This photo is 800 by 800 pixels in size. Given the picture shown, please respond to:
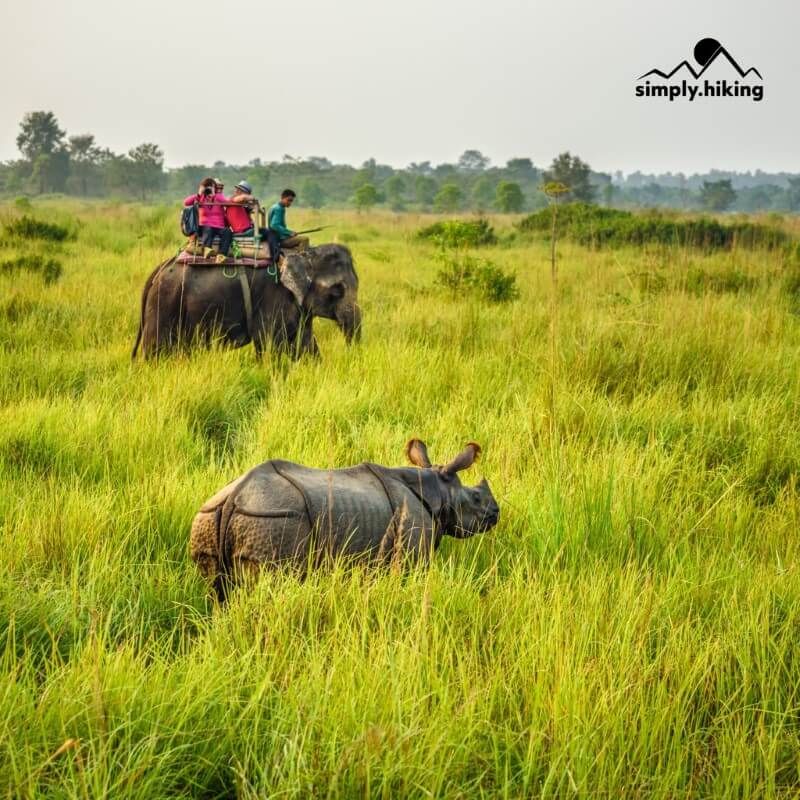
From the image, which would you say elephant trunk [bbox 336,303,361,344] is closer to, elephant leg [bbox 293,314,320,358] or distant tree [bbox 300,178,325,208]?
elephant leg [bbox 293,314,320,358]

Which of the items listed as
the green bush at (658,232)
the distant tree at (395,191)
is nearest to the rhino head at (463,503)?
the green bush at (658,232)

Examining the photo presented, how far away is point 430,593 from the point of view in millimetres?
2117

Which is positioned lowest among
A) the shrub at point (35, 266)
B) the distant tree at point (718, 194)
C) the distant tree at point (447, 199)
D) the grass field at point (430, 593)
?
the grass field at point (430, 593)

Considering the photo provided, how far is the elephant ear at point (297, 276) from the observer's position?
250 inches

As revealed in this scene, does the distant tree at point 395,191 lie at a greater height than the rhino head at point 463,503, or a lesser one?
greater

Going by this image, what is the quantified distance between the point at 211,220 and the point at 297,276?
1.04m

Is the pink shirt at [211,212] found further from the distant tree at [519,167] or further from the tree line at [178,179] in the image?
the distant tree at [519,167]

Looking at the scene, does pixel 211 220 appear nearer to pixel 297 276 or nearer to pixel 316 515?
pixel 297 276

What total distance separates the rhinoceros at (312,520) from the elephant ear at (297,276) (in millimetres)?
3607

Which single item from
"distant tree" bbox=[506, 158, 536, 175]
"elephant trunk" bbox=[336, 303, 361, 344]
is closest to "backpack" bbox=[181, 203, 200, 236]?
"elephant trunk" bbox=[336, 303, 361, 344]

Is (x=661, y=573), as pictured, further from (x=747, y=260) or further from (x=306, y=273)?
(x=747, y=260)

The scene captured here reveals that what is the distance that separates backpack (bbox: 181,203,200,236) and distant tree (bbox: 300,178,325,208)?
2535 inches

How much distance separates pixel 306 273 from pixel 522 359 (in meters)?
1.83

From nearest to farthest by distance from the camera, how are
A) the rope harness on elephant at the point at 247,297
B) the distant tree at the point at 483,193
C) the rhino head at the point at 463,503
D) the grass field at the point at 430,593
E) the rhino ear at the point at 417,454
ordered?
the grass field at the point at 430,593
the rhino head at the point at 463,503
the rhino ear at the point at 417,454
the rope harness on elephant at the point at 247,297
the distant tree at the point at 483,193
